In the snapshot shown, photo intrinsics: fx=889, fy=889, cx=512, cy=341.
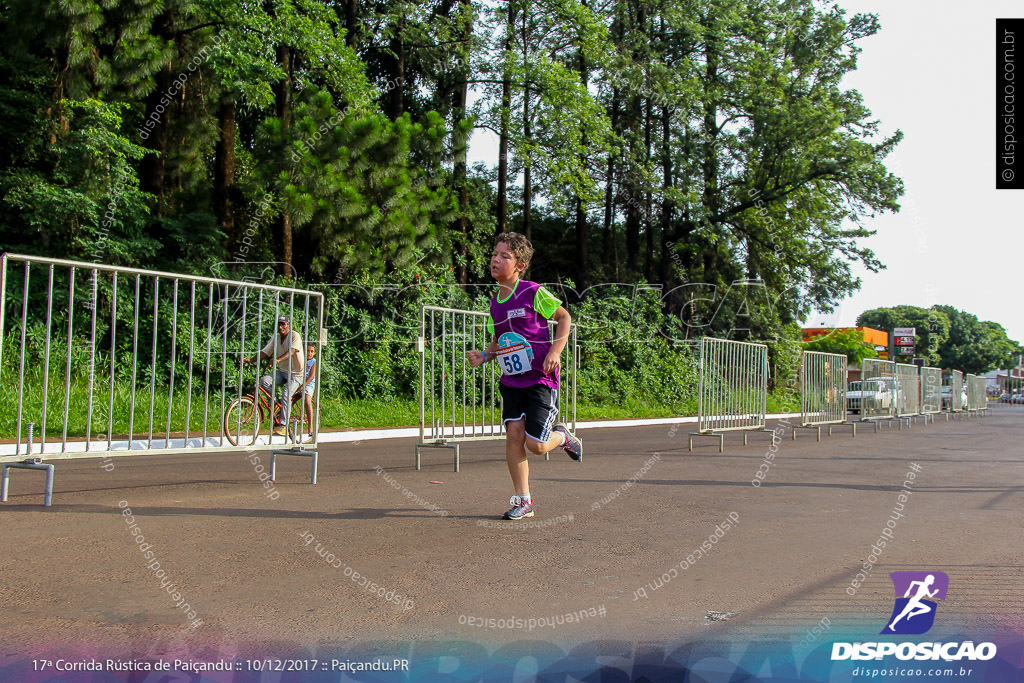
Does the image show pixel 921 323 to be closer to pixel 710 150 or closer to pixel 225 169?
pixel 710 150

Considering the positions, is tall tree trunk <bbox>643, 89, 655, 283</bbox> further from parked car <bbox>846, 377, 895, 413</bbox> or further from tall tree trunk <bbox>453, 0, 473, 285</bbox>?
parked car <bbox>846, 377, 895, 413</bbox>

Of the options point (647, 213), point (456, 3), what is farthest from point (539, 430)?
point (647, 213)

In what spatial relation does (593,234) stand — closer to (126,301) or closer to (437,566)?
(126,301)

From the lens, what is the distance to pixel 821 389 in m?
19.1

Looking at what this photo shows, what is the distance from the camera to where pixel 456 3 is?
1106 inches

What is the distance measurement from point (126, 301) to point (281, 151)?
174 inches

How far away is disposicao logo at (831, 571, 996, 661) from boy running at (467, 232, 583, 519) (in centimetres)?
256

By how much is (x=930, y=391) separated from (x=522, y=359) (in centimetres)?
2867

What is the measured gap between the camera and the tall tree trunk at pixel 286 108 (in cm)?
1953

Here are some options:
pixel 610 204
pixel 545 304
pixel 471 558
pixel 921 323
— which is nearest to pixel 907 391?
pixel 610 204

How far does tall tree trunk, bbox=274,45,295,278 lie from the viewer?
19.5 meters

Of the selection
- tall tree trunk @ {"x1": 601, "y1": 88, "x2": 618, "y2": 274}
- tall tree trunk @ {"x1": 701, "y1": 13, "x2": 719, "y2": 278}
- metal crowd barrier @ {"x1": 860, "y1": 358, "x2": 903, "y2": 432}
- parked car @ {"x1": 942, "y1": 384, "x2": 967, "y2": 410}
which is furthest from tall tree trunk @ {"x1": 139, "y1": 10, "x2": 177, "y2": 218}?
parked car @ {"x1": 942, "y1": 384, "x2": 967, "y2": 410}

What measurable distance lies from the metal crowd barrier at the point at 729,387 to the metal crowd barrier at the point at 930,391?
50.7ft

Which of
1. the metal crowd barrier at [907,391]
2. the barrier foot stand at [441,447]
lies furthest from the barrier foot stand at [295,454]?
the metal crowd barrier at [907,391]
